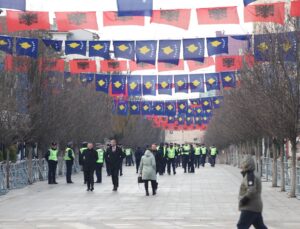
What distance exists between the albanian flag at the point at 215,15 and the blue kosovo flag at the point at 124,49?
573 centimetres

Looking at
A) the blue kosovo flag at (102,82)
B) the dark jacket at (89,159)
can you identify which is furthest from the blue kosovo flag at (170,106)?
the dark jacket at (89,159)

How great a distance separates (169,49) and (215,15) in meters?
5.21

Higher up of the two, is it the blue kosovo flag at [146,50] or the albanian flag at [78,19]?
the albanian flag at [78,19]

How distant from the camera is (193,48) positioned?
31.5 metres

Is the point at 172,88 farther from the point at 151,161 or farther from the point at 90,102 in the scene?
the point at 151,161

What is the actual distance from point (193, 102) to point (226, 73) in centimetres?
2253

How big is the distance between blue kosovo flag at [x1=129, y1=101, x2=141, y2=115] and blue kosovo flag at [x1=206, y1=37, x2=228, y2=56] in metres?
31.7

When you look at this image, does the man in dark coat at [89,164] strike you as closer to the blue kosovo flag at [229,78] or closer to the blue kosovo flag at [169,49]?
the blue kosovo flag at [169,49]

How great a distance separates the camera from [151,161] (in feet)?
87.6

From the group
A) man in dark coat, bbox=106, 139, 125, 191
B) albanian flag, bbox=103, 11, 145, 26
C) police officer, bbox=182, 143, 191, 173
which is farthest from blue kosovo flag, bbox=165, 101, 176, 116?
albanian flag, bbox=103, 11, 145, 26

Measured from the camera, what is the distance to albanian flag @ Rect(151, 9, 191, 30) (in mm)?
26531

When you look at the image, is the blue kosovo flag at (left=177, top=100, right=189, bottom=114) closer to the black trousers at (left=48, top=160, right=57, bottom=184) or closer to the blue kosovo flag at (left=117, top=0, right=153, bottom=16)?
the black trousers at (left=48, top=160, right=57, bottom=184)

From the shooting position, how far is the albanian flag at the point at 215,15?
26.5 metres

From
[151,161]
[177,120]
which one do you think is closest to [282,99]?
[151,161]
